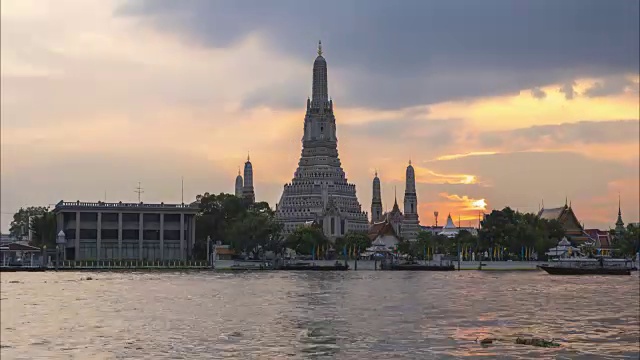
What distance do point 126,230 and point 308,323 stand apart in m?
113

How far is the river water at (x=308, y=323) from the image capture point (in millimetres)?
43156

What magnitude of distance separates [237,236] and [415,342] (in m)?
120

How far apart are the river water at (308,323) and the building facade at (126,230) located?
7092 centimetres

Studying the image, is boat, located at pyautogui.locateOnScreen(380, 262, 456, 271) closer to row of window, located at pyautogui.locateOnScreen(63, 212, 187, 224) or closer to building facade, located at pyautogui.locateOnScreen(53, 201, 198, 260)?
building facade, located at pyautogui.locateOnScreen(53, 201, 198, 260)

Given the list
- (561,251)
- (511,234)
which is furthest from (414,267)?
(561,251)

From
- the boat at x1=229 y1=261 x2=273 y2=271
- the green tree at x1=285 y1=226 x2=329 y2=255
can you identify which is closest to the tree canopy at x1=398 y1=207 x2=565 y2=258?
the green tree at x1=285 y1=226 x2=329 y2=255

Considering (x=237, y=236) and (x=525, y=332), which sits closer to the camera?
(x=525, y=332)

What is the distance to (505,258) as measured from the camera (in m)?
183

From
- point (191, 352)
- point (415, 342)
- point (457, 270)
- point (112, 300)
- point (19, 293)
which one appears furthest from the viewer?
point (457, 270)

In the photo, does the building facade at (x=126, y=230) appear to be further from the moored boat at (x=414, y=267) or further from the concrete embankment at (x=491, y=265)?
the moored boat at (x=414, y=267)

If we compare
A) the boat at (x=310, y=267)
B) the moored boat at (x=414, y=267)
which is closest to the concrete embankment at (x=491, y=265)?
the moored boat at (x=414, y=267)

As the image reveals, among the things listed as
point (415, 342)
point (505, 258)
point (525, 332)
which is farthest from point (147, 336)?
point (505, 258)

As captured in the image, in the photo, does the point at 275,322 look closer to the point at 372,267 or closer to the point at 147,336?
the point at 147,336

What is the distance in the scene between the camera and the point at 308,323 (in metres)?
56.3
